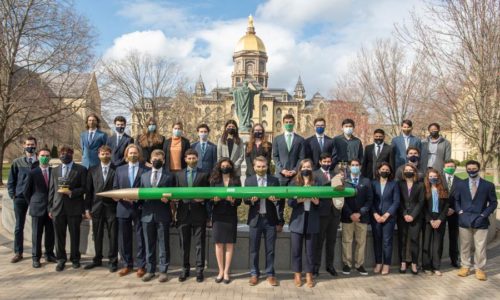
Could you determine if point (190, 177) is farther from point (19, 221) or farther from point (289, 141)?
point (19, 221)

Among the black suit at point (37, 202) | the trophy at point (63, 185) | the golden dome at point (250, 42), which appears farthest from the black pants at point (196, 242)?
the golden dome at point (250, 42)

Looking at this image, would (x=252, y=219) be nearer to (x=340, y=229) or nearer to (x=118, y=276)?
(x=340, y=229)

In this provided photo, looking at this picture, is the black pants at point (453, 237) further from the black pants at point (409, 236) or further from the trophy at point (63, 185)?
the trophy at point (63, 185)

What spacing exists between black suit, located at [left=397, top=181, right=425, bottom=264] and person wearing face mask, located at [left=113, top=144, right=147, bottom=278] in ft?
15.5

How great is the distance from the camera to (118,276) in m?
6.85

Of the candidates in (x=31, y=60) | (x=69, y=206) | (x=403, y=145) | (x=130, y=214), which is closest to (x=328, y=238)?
(x=403, y=145)

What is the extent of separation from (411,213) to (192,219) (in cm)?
393

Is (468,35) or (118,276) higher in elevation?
(468,35)

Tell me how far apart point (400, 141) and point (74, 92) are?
17.9 metres

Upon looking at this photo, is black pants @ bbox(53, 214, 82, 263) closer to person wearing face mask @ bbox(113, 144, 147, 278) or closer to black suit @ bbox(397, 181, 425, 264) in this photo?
person wearing face mask @ bbox(113, 144, 147, 278)

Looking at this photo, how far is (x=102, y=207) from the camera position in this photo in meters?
7.21

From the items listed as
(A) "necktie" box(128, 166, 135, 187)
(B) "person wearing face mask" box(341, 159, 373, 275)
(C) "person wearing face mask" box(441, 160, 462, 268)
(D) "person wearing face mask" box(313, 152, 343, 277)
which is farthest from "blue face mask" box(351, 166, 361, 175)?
(A) "necktie" box(128, 166, 135, 187)

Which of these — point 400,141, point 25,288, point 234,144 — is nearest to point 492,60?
point 400,141

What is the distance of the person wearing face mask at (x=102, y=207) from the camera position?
281 inches
